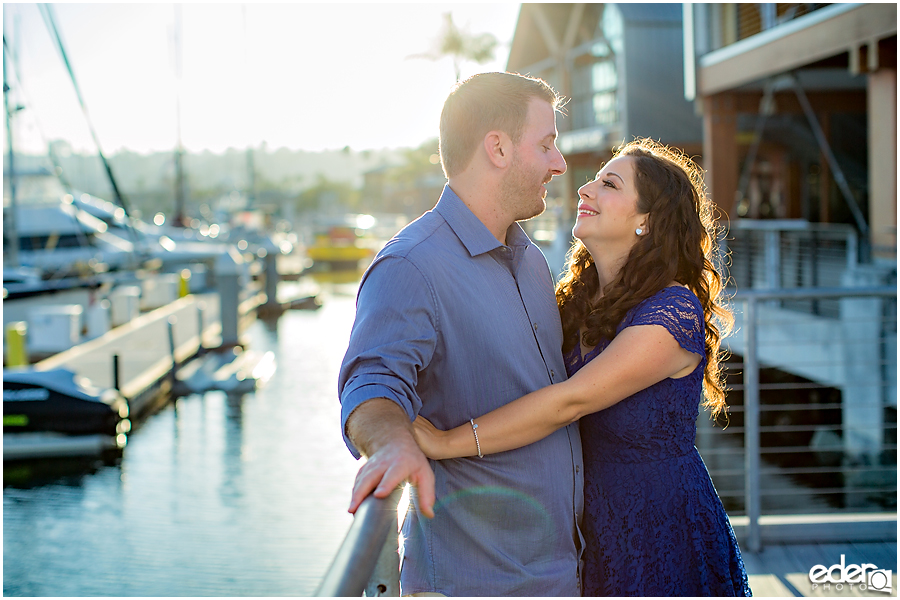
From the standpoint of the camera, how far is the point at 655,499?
2.35 m

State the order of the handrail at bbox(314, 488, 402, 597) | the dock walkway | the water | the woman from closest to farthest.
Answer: the handrail at bbox(314, 488, 402, 597)
the woman
the water
the dock walkway

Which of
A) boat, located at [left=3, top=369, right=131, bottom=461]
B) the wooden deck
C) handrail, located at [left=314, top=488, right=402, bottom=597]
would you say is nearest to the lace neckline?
handrail, located at [left=314, top=488, right=402, bottom=597]

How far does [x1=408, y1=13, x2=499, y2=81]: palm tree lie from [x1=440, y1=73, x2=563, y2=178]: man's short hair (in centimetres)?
2959

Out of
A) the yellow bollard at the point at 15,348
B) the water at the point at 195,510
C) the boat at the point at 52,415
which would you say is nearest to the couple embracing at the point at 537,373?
the water at the point at 195,510

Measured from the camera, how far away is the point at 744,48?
1218 cm

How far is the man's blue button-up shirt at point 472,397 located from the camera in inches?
74.4

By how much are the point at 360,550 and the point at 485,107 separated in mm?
1270

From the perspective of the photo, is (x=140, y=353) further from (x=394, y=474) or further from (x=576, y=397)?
(x=394, y=474)

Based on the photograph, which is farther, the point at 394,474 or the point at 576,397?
the point at 576,397

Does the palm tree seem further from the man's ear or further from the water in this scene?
the man's ear

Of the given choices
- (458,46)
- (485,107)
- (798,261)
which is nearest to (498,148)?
(485,107)

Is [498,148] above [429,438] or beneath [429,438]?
above

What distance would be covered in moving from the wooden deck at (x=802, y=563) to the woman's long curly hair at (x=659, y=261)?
161 cm

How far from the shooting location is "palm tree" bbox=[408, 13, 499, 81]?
31844 mm
